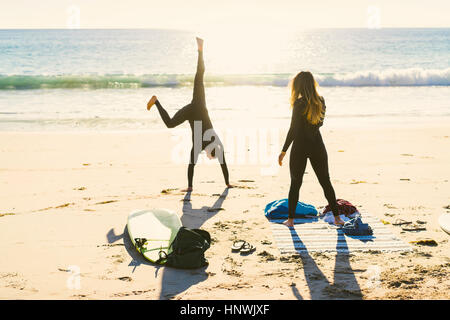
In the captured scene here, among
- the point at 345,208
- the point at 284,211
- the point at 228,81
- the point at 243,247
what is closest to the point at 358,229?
the point at 345,208

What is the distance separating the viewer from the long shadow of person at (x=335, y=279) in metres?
4.31

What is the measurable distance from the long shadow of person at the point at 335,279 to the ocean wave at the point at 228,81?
2494cm

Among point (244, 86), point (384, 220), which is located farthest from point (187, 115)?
point (244, 86)

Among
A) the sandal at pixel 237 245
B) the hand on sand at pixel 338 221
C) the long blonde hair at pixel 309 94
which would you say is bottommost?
the sandal at pixel 237 245

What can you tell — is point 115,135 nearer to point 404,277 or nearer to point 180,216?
point 180,216

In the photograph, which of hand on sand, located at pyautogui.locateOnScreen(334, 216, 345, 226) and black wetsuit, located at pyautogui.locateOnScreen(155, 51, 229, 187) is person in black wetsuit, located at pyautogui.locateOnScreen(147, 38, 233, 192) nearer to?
black wetsuit, located at pyautogui.locateOnScreen(155, 51, 229, 187)

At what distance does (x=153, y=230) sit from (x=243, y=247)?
3.75 ft

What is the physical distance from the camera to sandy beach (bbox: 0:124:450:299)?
14.7ft

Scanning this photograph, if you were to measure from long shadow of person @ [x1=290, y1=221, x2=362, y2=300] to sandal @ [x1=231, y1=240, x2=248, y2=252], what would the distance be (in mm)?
612

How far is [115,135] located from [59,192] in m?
5.63

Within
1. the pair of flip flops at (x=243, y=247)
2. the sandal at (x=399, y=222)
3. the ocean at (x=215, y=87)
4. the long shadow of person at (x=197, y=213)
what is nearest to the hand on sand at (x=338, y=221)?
the sandal at (x=399, y=222)

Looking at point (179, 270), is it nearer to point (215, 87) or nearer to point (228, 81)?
point (215, 87)

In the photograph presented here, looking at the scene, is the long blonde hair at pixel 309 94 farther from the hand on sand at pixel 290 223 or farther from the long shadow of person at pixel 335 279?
the long shadow of person at pixel 335 279
